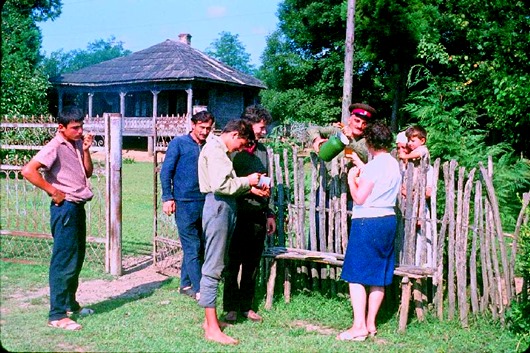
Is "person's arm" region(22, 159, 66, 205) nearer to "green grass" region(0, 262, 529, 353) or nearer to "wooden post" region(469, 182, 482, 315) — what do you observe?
"green grass" region(0, 262, 529, 353)

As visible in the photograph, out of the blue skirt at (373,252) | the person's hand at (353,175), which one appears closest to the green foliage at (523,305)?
the blue skirt at (373,252)

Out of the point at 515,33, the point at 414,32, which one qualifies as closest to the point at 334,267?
the point at 515,33

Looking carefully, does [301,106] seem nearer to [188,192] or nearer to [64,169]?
[188,192]

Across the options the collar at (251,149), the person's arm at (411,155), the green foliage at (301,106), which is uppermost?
the green foliage at (301,106)

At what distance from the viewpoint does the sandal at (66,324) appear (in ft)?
15.4

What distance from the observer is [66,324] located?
4730mm

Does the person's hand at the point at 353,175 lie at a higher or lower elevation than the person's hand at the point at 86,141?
lower

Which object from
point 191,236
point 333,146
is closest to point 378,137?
point 333,146

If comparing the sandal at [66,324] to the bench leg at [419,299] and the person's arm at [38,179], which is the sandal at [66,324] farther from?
the bench leg at [419,299]

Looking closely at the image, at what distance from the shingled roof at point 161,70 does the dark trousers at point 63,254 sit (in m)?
22.9

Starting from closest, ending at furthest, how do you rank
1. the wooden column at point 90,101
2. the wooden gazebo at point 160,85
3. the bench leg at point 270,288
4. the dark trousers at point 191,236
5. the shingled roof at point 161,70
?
the bench leg at point 270,288 < the dark trousers at point 191,236 < the shingled roof at point 161,70 < the wooden gazebo at point 160,85 < the wooden column at point 90,101

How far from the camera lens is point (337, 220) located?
561cm

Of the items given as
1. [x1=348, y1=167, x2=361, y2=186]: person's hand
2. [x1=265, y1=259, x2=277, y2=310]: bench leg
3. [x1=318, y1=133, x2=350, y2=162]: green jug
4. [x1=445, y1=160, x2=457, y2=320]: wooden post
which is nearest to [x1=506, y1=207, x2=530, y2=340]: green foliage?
[x1=445, y1=160, x2=457, y2=320]: wooden post

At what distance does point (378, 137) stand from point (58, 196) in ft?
9.52
